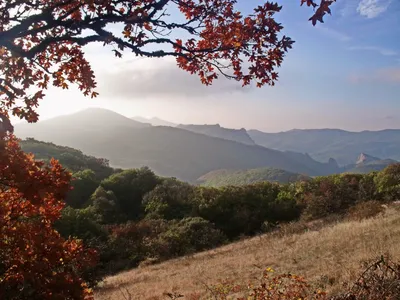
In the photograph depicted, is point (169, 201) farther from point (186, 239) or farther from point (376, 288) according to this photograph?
point (376, 288)

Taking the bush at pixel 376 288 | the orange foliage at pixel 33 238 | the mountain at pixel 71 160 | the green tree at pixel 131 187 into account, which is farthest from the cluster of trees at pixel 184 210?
the bush at pixel 376 288

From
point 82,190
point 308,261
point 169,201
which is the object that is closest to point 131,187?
point 82,190

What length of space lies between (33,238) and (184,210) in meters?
23.8

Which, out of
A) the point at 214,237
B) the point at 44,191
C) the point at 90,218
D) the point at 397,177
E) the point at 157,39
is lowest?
the point at 214,237

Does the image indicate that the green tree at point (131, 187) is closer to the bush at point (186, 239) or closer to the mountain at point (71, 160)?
the bush at point (186, 239)

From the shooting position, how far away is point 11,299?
4484mm

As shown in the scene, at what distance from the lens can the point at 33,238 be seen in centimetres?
482

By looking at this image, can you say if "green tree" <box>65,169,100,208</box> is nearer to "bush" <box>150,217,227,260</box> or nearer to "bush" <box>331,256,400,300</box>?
"bush" <box>150,217,227,260</box>

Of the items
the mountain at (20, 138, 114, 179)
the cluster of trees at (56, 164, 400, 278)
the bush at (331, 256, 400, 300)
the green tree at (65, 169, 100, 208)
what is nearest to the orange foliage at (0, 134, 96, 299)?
the bush at (331, 256, 400, 300)

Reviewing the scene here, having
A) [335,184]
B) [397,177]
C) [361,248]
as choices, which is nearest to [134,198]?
[335,184]

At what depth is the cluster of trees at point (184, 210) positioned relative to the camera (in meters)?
21.6

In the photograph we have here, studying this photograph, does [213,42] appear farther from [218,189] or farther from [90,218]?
[218,189]

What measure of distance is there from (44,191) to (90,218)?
21865mm

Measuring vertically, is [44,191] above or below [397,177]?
above
